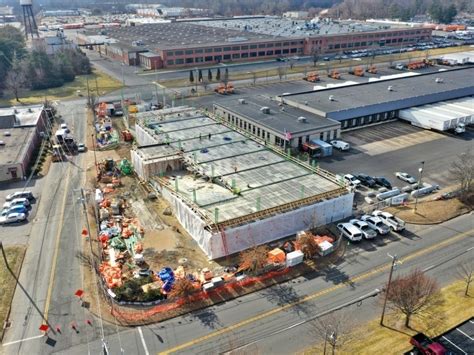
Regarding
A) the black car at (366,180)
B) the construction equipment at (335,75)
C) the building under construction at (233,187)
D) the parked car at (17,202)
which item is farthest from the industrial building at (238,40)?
the black car at (366,180)

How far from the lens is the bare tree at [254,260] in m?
21.9

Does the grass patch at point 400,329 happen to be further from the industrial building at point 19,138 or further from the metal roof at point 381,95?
the industrial building at point 19,138

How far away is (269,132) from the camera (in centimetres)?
3906

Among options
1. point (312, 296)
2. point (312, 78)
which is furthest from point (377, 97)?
point (312, 296)

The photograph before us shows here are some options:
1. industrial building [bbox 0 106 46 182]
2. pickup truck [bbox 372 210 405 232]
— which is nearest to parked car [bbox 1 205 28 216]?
industrial building [bbox 0 106 46 182]

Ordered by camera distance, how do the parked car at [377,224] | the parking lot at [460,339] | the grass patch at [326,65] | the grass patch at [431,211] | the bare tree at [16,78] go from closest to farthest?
the parking lot at [460,339] < the parked car at [377,224] < the grass patch at [431,211] < the bare tree at [16,78] < the grass patch at [326,65]

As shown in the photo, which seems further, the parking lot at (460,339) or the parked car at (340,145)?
the parked car at (340,145)

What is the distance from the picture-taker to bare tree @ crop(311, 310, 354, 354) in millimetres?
16547

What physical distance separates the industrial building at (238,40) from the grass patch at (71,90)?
11.2 m

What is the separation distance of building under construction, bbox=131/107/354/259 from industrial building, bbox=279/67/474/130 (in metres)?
12.4

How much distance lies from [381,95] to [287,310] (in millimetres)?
35853

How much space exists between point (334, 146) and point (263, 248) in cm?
1901

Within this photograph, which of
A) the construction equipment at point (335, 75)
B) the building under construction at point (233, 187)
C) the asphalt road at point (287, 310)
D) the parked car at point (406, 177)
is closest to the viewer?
the asphalt road at point (287, 310)

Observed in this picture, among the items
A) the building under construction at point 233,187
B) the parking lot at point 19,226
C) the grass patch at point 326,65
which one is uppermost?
the building under construction at point 233,187
